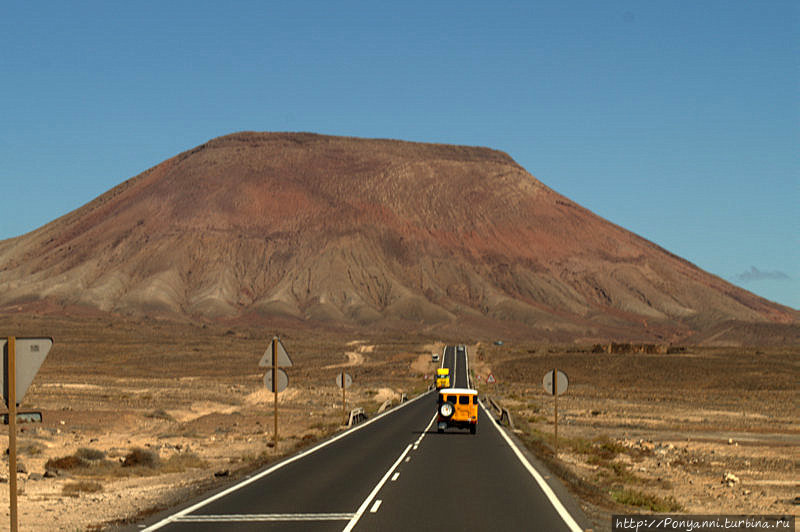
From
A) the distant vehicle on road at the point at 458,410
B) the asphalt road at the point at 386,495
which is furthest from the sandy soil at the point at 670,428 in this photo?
the distant vehicle on road at the point at 458,410

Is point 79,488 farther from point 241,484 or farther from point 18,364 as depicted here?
point 18,364

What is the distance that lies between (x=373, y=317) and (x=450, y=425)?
482ft

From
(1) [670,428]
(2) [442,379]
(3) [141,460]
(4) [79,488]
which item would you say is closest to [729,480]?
(3) [141,460]

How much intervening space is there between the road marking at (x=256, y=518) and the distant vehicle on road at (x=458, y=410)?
18339mm

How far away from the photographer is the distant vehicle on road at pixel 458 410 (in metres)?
32.9

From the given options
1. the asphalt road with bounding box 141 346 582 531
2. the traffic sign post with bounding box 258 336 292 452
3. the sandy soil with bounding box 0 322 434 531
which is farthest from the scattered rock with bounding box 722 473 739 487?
the traffic sign post with bounding box 258 336 292 452

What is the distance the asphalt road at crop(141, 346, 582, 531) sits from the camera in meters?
14.0

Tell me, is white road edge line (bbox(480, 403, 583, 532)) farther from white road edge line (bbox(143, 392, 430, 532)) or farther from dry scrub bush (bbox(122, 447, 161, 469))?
dry scrub bush (bbox(122, 447, 161, 469))

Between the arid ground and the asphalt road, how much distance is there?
1.13 meters

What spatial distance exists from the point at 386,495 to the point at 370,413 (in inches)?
Answer: 1146

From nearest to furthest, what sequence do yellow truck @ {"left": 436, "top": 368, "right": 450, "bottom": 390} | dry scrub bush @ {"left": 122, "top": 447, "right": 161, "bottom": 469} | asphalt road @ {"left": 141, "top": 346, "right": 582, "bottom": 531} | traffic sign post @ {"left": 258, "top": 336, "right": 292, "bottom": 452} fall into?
asphalt road @ {"left": 141, "top": 346, "right": 582, "bottom": 531} → dry scrub bush @ {"left": 122, "top": 447, "right": 161, "bottom": 469} → traffic sign post @ {"left": 258, "top": 336, "right": 292, "bottom": 452} → yellow truck @ {"left": 436, "top": 368, "right": 450, "bottom": 390}

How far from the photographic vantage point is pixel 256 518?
1445cm

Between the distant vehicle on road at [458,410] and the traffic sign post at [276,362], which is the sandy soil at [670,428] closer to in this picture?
the distant vehicle on road at [458,410]

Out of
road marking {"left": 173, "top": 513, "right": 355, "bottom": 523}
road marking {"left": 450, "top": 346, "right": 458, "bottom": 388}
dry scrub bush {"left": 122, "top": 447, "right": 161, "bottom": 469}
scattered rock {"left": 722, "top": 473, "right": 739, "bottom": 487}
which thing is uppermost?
road marking {"left": 173, "top": 513, "right": 355, "bottom": 523}
